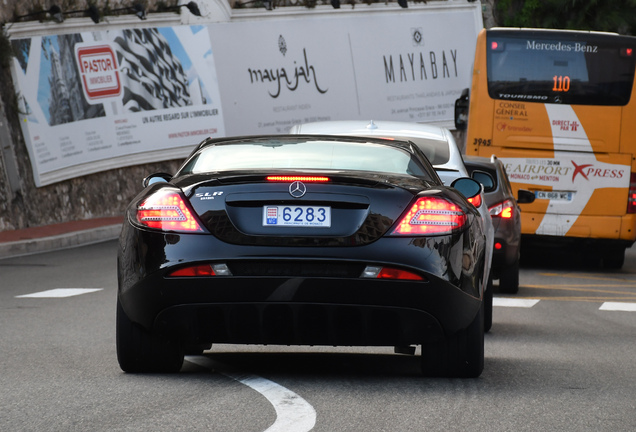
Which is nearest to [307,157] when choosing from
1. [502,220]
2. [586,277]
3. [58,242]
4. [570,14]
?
[502,220]

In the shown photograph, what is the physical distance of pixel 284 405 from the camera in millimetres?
5777

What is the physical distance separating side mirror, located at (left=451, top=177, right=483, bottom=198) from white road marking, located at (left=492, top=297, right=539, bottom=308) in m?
5.27

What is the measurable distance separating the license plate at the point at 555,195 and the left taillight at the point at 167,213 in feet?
44.0

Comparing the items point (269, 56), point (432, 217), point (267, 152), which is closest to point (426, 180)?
point (432, 217)

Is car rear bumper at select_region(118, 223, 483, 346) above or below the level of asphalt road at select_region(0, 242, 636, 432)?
→ above

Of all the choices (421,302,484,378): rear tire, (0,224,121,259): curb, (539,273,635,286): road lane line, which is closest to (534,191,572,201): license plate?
(539,273,635,286): road lane line

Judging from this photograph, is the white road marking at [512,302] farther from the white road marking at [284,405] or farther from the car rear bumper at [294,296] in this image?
the car rear bumper at [294,296]

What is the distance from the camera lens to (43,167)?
24500 mm

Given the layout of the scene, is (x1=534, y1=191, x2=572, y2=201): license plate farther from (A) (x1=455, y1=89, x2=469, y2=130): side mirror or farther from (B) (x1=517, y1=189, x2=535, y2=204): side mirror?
(B) (x1=517, y1=189, x2=535, y2=204): side mirror

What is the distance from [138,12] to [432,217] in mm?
22405

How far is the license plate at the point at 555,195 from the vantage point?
62.8 ft

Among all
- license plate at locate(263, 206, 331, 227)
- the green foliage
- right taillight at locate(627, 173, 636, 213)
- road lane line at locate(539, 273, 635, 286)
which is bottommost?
the green foliage

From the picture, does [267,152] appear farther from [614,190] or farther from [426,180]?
[614,190]

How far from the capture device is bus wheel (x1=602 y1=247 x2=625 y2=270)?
19.8m
